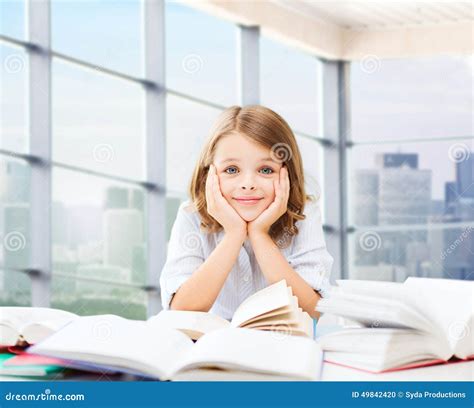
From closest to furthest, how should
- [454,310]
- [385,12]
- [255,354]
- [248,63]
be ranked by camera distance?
[255,354] < [454,310] < [248,63] < [385,12]

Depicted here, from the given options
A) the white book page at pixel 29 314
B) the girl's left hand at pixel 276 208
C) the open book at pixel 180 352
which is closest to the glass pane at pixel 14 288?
the girl's left hand at pixel 276 208

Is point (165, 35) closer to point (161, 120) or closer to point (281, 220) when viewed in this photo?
point (161, 120)

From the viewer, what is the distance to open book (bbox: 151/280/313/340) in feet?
4.50

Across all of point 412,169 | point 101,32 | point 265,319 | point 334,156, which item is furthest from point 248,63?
point 265,319

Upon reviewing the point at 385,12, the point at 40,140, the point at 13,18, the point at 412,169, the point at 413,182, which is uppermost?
the point at 385,12

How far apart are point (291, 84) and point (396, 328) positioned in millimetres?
5933

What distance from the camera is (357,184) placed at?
7914 millimetres

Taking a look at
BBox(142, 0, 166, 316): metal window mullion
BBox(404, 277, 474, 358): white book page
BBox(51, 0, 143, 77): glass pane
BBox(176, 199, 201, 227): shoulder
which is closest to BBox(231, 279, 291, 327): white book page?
BBox(404, 277, 474, 358): white book page

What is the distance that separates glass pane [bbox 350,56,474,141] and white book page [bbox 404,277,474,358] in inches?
235

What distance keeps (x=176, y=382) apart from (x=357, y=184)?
7.00 meters

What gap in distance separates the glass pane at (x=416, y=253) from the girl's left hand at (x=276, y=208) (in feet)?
18.9

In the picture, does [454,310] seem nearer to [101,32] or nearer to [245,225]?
[245,225]

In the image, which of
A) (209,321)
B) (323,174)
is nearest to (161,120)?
(323,174)

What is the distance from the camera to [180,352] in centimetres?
121
